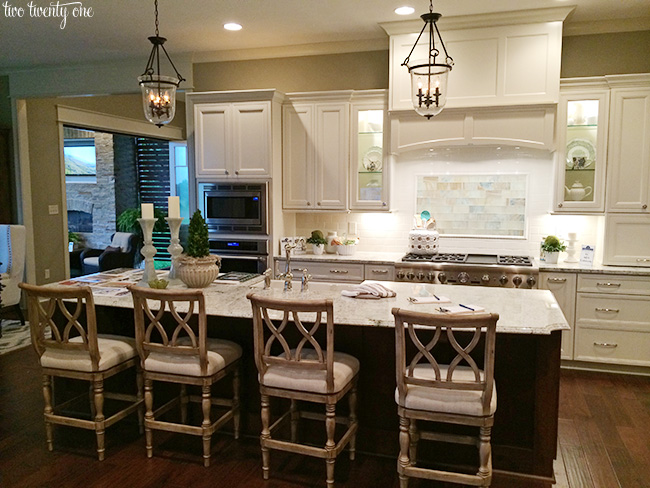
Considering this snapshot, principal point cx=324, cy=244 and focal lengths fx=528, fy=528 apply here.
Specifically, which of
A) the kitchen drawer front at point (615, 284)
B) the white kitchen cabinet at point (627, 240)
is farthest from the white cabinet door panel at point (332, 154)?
the white kitchen cabinet at point (627, 240)

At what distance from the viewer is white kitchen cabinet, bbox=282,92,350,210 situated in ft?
16.3

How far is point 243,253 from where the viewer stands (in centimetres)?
509

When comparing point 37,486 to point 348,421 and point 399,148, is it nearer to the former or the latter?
point 348,421

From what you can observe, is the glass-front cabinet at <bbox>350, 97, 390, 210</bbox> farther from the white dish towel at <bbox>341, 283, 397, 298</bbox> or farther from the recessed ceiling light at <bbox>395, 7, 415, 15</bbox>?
the white dish towel at <bbox>341, 283, 397, 298</bbox>

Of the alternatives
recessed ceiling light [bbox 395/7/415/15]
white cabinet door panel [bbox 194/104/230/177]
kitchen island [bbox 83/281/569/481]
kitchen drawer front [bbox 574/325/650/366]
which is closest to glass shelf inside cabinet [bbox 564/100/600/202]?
kitchen drawer front [bbox 574/325/650/366]

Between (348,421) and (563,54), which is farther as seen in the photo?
(563,54)

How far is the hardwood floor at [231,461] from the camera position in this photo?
2711 millimetres

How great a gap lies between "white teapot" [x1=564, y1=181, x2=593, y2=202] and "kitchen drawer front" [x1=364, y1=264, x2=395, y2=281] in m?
1.62

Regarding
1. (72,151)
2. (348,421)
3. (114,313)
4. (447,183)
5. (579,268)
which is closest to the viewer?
(348,421)

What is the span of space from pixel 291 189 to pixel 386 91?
1289 mm

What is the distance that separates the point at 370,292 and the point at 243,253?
2.31m

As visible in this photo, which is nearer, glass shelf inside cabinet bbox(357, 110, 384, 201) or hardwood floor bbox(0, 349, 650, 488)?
hardwood floor bbox(0, 349, 650, 488)

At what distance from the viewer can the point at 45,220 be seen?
6730 millimetres

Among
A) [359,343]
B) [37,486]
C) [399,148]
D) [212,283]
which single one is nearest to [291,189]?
[399,148]
